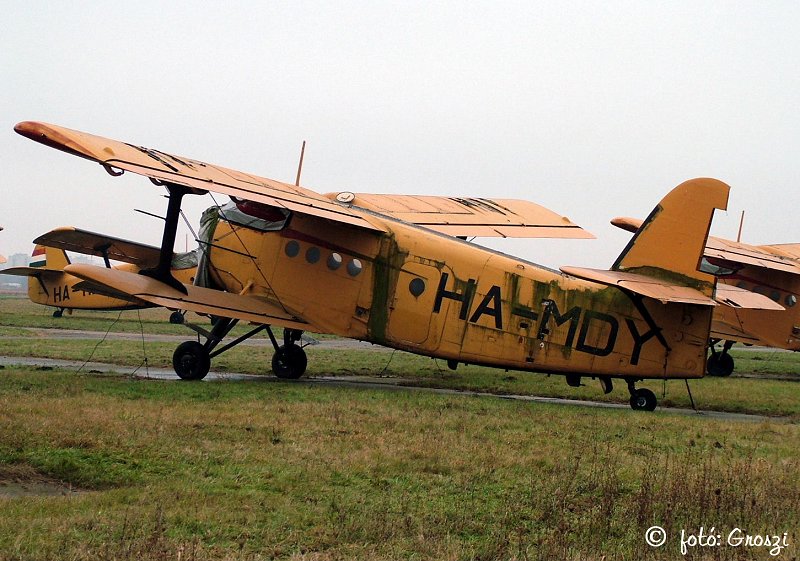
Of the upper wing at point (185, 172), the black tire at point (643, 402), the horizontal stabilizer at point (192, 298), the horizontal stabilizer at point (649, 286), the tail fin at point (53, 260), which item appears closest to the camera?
the upper wing at point (185, 172)

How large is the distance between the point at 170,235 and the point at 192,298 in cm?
124

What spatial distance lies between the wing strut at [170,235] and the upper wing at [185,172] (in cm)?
35

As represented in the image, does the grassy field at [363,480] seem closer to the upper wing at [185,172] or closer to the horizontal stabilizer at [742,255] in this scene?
the upper wing at [185,172]

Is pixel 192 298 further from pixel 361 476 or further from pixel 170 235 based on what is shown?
pixel 361 476

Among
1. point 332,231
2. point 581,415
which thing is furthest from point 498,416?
point 332,231

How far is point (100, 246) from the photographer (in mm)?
20625

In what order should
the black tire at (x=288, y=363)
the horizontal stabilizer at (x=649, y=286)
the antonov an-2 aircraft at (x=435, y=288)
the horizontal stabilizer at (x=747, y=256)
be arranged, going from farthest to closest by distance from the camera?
the horizontal stabilizer at (x=747, y=256)
the black tire at (x=288, y=363)
the antonov an-2 aircraft at (x=435, y=288)
the horizontal stabilizer at (x=649, y=286)

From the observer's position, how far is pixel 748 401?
61.3 feet

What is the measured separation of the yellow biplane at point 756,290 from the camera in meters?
24.2

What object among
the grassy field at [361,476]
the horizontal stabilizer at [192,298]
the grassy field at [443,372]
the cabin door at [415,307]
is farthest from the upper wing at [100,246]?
the cabin door at [415,307]

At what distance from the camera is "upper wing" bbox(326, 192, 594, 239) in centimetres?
1917

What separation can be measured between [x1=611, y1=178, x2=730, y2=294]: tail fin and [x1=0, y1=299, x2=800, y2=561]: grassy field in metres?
2.51

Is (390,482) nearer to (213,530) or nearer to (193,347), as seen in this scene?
(213,530)

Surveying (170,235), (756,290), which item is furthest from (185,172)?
(756,290)
